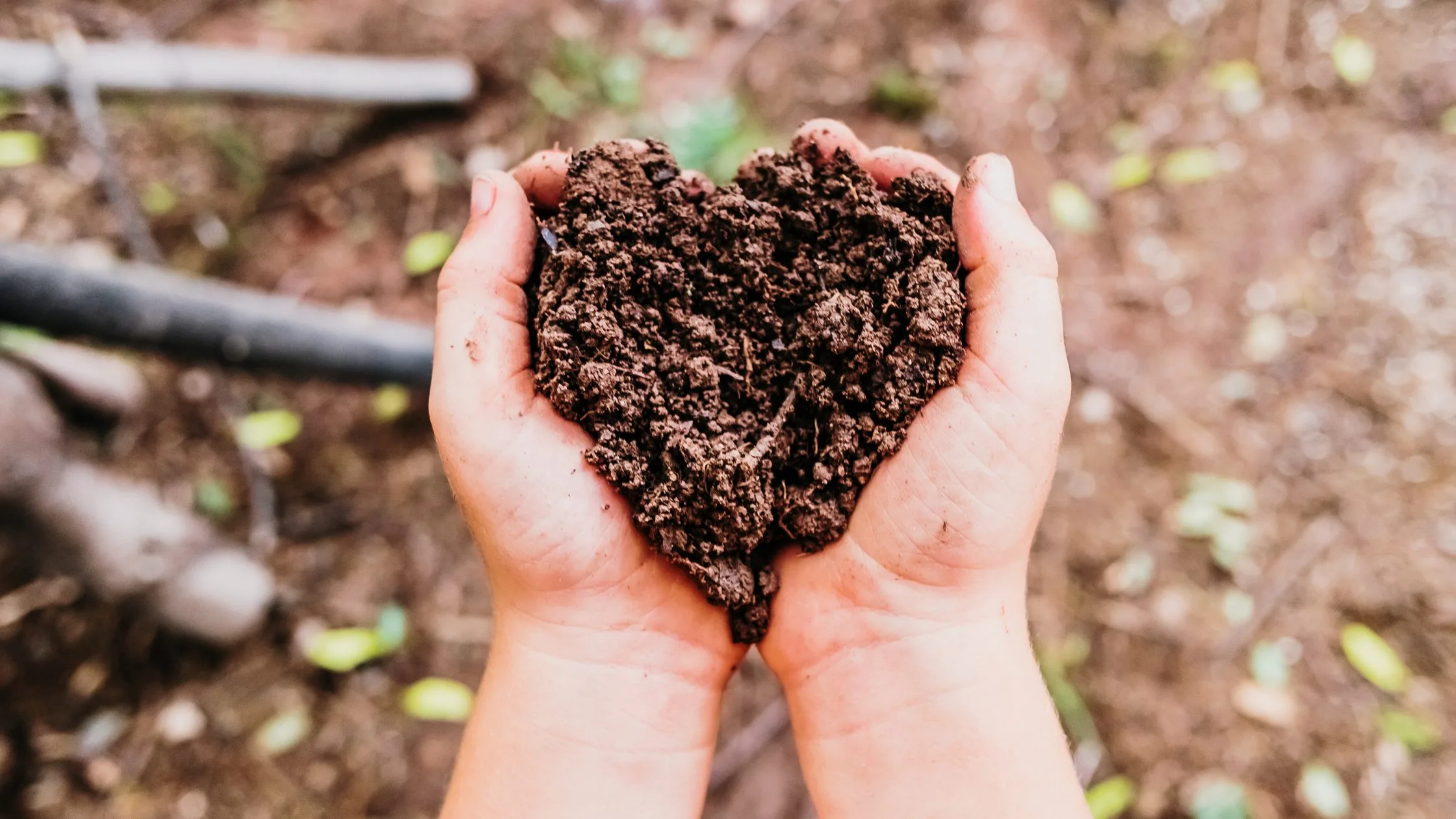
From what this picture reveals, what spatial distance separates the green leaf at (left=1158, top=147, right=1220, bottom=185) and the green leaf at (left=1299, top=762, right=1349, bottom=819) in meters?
2.24

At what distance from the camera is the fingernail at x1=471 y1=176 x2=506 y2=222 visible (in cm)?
182

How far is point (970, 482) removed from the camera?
5.67ft

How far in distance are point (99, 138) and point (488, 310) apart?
2656 millimetres

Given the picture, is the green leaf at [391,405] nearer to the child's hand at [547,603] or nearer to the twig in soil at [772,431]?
the child's hand at [547,603]

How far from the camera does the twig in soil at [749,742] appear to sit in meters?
2.94

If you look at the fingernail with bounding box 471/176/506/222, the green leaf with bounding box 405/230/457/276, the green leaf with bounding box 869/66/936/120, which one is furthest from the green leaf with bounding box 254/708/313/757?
the green leaf with bounding box 869/66/936/120

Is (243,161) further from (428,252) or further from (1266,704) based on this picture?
(1266,704)

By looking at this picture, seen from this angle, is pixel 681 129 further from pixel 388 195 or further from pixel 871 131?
pixel 388 195

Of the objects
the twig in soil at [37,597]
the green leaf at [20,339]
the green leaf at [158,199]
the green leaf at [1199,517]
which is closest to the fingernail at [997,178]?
the green leaf at [1199,517]

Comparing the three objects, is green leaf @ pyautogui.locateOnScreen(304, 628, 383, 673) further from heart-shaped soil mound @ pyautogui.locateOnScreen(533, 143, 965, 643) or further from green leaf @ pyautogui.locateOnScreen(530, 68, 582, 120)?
green leaf @ pyautogui.locateOnScreen(530, 68, 582, 120)

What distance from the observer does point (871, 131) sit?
3734mm

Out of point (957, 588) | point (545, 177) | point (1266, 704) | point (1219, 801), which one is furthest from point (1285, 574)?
point (545, 177)

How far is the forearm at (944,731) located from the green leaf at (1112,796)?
1.14 meters

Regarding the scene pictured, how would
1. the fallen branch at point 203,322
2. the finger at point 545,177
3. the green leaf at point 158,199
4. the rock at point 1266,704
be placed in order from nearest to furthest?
the finger at point 545,177 → the fallen branch at point 203,322 → the rock at point 1266,704 → the green leaf at point 158,199
